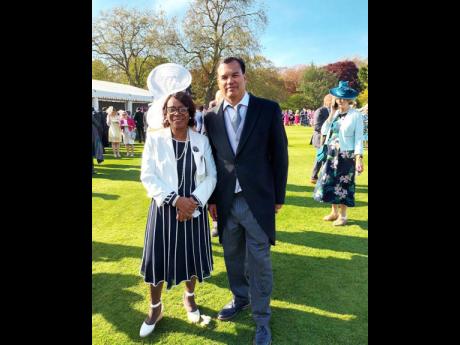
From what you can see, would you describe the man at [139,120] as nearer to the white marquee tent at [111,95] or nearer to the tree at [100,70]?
the white marquee tent at [111,95]

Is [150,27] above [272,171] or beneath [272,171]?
above

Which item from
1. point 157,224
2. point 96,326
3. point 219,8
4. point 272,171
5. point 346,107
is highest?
point 219,8

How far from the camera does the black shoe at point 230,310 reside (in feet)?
9.52

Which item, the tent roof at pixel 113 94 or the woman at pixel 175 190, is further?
the tent roof at pixel 113 94

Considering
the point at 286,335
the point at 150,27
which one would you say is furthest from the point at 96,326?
the point at 150,27

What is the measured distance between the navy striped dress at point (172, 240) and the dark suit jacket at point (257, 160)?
28cm

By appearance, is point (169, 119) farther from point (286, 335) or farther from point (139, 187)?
point (139, 187)

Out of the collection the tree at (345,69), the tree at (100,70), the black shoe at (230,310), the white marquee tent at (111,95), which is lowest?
the black shoe at (230,310)

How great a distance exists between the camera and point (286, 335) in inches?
106

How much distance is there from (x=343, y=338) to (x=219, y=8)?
3135cm

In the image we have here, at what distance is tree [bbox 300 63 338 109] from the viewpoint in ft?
170

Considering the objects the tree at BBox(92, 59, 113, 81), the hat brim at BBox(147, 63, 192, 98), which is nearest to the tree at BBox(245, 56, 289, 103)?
the tree at BBox(92, 59, 113, 81)

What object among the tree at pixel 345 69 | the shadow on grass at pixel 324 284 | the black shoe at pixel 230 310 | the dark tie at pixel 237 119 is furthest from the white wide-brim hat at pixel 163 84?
the tree at pixel 345 69

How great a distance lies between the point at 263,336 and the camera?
2574 mm
